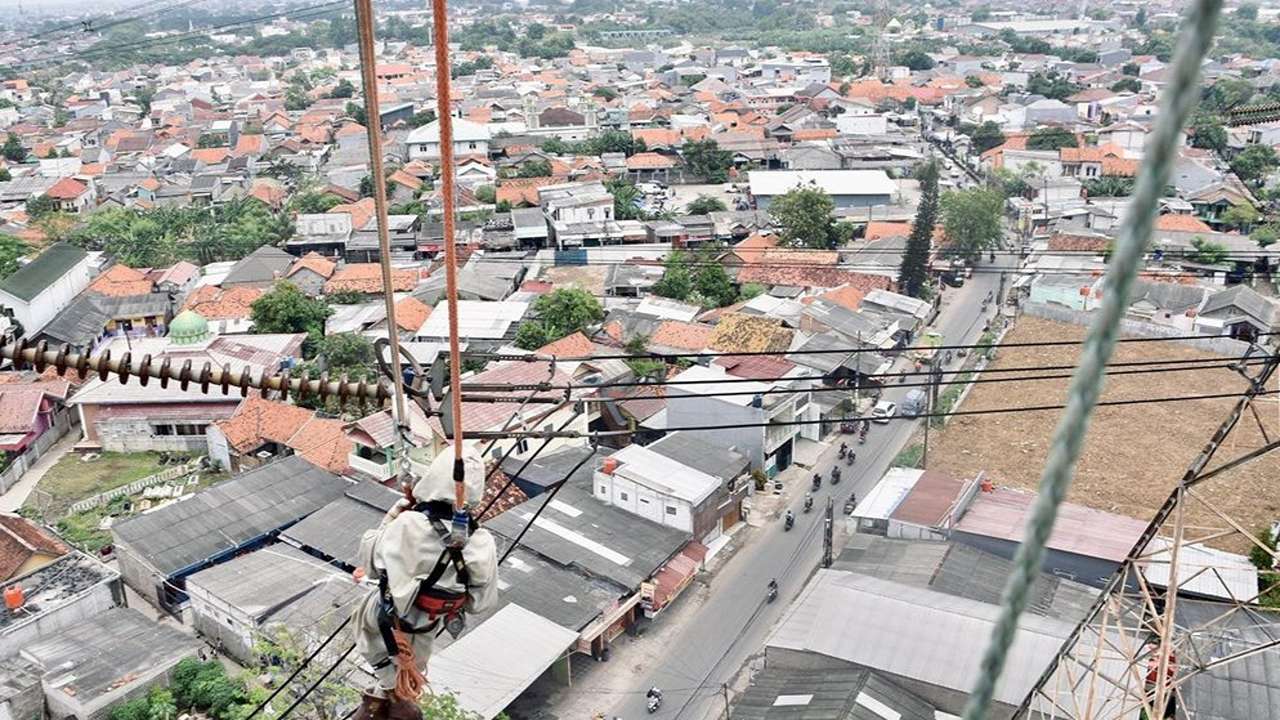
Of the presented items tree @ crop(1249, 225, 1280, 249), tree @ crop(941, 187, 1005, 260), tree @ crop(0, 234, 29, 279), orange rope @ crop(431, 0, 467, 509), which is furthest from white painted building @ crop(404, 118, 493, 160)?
orange rope @ crop(431, 0, 467, 509)

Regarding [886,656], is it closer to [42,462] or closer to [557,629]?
[557,629]

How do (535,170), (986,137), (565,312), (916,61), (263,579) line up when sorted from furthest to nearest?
1. (916,61)
2. (986,137)
3. (535,170)
4. (565,312)
5. (263,579)

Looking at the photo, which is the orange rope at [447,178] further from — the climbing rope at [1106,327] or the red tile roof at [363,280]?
the red tile roof at [363,280]

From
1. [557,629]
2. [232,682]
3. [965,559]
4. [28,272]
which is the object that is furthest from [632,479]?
[28,272]

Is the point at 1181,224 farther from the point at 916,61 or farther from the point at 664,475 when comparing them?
the point at 916,61

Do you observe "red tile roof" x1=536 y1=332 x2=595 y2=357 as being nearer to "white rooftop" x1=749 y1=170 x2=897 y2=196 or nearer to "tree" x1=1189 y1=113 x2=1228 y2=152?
"white rooftop" x1=749 y1=170 x2=897 y2=196

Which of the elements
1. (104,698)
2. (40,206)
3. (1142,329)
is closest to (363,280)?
(104,698)
